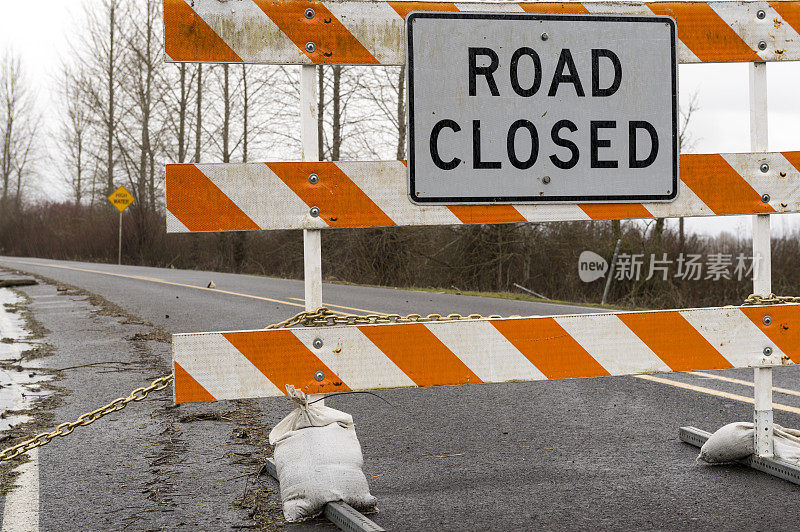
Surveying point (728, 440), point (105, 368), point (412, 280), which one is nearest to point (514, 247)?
point (412, 280)

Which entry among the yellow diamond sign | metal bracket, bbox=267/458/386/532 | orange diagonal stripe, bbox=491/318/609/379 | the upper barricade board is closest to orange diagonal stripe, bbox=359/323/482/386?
orange diagonal stripe, bbox=491/318/609/379

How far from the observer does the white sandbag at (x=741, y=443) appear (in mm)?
3701

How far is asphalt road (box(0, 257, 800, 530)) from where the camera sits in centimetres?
320

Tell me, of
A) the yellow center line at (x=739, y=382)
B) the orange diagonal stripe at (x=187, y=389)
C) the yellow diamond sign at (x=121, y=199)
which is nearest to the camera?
the orange diagonal stripe at (x=187, y=389)

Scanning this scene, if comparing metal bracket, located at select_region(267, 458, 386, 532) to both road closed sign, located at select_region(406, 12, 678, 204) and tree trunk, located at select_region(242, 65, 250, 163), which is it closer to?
road closed sign, located at select_region(406, 12, 678, 204)

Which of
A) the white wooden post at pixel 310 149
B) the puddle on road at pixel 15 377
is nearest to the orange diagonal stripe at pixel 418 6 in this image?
the white wooden post at pixel 310 149

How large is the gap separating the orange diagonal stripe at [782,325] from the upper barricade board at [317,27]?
102cm

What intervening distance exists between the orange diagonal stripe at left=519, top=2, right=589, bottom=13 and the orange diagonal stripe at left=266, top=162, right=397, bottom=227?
934mm

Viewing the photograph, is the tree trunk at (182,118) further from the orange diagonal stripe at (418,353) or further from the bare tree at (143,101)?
the orange diagonal stripe at (418,353)

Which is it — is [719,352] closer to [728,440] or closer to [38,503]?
[728,440]

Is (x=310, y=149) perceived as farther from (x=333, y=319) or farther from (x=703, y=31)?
(x=703, y=31)

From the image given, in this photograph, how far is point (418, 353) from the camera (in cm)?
295

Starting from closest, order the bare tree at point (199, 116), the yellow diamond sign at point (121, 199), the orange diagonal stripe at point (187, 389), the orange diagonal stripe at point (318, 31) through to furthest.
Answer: the orange diagonal stripe at point (187, 389) → the orange diagonal stripe at point (318, 31) → the yellow diamond sign at point (121, 199) → the bare tree at point (199, 116)

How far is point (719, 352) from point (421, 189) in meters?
1.34
